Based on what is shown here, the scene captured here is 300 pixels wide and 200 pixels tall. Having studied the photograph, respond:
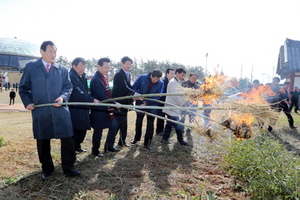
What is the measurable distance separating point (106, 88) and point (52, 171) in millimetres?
1960

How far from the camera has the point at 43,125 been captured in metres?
3.44

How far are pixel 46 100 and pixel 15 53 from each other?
288 feet

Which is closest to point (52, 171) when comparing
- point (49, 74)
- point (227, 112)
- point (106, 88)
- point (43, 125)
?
point (43, 125)

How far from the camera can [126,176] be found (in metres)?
3.84

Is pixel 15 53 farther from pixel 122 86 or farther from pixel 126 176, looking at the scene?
pixel 126 176

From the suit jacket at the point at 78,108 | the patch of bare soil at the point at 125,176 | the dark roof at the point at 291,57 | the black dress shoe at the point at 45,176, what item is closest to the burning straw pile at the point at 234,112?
the patch of bare soil at the point at 125,176

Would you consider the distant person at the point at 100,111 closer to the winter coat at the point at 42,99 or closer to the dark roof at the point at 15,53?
the winter coat at the point at 42,99

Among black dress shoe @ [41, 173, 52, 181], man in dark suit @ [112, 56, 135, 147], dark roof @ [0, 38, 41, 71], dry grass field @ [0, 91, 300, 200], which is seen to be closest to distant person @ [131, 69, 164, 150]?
dry grass field @ [0, 91, 300, 200]

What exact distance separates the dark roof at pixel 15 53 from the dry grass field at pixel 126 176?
2928 inches

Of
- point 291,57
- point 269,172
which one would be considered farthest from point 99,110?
point 291,57

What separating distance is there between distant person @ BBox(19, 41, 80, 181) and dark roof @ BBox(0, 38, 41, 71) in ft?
246

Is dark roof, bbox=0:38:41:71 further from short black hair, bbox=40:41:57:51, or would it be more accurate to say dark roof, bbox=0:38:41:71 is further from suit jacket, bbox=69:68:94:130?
short black hair, bbox=40:41:57:51

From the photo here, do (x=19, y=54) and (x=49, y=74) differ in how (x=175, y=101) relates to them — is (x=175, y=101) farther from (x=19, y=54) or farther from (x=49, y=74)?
(x=19, y=54)

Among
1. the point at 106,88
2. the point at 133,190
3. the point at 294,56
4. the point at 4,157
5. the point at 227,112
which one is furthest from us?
the point at 294,56
